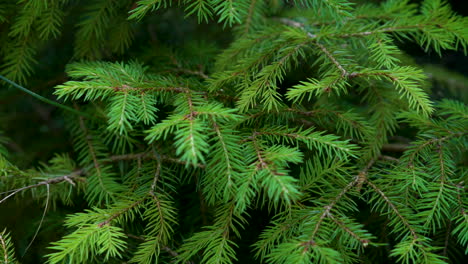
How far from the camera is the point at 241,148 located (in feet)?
2.61

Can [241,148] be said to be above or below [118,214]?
above

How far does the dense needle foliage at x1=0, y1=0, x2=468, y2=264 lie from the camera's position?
Answer: 74cm

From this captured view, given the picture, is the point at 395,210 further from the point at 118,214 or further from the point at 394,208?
the point at 118,214

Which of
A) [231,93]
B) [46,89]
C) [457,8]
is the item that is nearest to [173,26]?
[46,89]

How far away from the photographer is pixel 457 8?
163cm

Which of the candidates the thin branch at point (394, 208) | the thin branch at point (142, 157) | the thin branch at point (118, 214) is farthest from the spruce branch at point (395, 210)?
the thin branch at point (118, 214)

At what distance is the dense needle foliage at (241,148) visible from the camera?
0.74 meters

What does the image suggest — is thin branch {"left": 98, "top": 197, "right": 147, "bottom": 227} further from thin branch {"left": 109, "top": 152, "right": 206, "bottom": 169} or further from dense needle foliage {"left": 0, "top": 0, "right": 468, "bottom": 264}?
thin branch {"left": 109, "top": 152, "right": 206, "bottom": 169}

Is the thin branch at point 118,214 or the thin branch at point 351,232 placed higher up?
the thin branch at point 351,232

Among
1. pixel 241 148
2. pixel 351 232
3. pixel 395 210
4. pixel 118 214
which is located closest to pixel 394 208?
pixel 395 210

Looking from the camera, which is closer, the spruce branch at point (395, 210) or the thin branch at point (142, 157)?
the spruce branch at point (395, 210)

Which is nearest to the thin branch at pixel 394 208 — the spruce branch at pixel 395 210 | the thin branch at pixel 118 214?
the spruce branch at pixel 395 210

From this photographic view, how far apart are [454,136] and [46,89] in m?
1.12

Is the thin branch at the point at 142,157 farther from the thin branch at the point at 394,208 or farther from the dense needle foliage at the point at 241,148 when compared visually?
the thin branch at the point at 394,208
